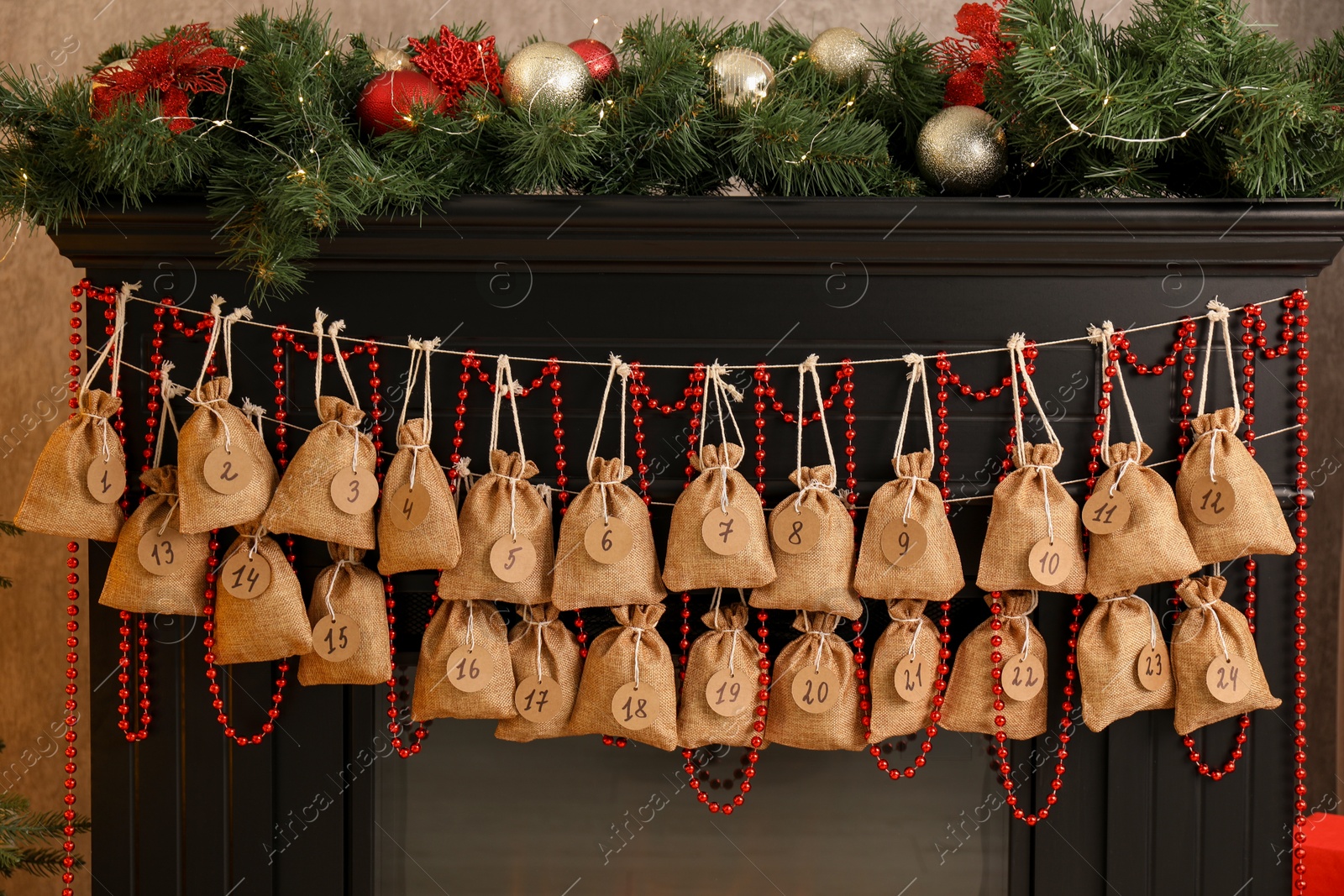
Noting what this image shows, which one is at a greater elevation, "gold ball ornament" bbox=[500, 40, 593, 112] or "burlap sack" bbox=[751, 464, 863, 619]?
"gold ball ornament" bbox=[500, 40, 593, 112]

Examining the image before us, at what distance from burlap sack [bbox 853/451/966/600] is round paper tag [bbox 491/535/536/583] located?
0.36 meters

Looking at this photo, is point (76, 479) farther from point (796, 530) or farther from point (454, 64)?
point (796, 530)

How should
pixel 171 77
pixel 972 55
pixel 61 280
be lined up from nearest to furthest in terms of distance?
pixel 171 77 < pixel 972 55 < pixel 61 280

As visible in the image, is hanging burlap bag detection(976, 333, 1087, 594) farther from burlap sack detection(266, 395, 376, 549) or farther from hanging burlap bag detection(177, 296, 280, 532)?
hanging burlap bag detection(177, 296, 280, 532)

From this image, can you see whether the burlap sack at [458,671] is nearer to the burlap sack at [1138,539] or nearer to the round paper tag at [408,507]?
the round paper tag at [408,507]

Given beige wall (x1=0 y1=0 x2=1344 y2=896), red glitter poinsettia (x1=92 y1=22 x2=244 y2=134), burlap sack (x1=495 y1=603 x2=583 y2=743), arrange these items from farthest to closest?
beige wall (x1=0 y1=0 x2=1344 y2=896)
burlap sack (x1=495 y1=603 x2=583 y2=743)
red glitter poinsettia (x1=92 y1=22 x2=244 y2=134)

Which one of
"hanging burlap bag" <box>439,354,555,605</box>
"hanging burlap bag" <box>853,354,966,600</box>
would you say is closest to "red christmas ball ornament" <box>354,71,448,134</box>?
"hanging burlap bag" <box>439,354,555,605</box>

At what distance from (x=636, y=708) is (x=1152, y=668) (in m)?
0.57

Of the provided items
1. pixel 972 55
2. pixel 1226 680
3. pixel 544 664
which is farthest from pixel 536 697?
pixel 972 55

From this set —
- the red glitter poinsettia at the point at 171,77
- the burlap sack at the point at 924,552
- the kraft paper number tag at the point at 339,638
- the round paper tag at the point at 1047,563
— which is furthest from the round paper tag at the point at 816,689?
the red glitter poinsettia at the point at 171,77

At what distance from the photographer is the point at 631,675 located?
40.7 inches

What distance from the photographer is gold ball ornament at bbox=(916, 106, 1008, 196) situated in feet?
3.34

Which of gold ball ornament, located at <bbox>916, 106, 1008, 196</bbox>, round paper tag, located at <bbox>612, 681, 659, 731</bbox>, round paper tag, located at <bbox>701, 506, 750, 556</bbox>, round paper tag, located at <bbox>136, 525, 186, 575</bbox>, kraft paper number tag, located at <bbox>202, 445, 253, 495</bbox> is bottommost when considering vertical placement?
round paper tag, located at <bbox>612, 681, 659, 731</bbox>

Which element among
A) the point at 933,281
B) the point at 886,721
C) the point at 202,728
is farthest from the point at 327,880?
the point at 933,281
